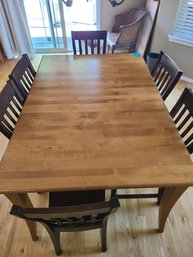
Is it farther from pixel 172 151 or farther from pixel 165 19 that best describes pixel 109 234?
pixel 165 19

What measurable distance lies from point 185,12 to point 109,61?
1718 mm

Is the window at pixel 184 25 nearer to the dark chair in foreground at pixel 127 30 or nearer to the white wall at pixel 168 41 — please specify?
the white wall at pixel 168 41

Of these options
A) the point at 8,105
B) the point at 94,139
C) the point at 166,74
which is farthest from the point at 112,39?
the point at 94,139

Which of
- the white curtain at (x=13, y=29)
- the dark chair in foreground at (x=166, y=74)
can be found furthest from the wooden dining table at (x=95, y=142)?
the white curtain at (x=13, y=29)

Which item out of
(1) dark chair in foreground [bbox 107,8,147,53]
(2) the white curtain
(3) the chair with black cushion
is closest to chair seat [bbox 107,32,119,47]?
(1) dark chair in foreground [bbox 107,8,147,53]

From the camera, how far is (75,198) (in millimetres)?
1175

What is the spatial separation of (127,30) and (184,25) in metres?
0.85

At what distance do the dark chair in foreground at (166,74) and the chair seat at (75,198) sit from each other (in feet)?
2.99

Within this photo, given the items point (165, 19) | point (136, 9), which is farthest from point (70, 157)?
point (136, 9)

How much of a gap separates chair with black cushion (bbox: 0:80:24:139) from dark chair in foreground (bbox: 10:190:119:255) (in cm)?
51

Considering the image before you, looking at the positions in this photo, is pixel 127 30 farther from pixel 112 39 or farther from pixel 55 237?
pixel 55 237

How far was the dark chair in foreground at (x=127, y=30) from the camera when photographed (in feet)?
9.98

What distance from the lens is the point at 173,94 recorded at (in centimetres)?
278

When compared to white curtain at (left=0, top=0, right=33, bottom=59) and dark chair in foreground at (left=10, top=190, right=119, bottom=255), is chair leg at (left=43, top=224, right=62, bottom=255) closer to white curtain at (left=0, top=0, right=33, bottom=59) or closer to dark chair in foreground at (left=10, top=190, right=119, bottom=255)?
dark chair in foreground at (left=10, top=190, right=119, bottom=255)
